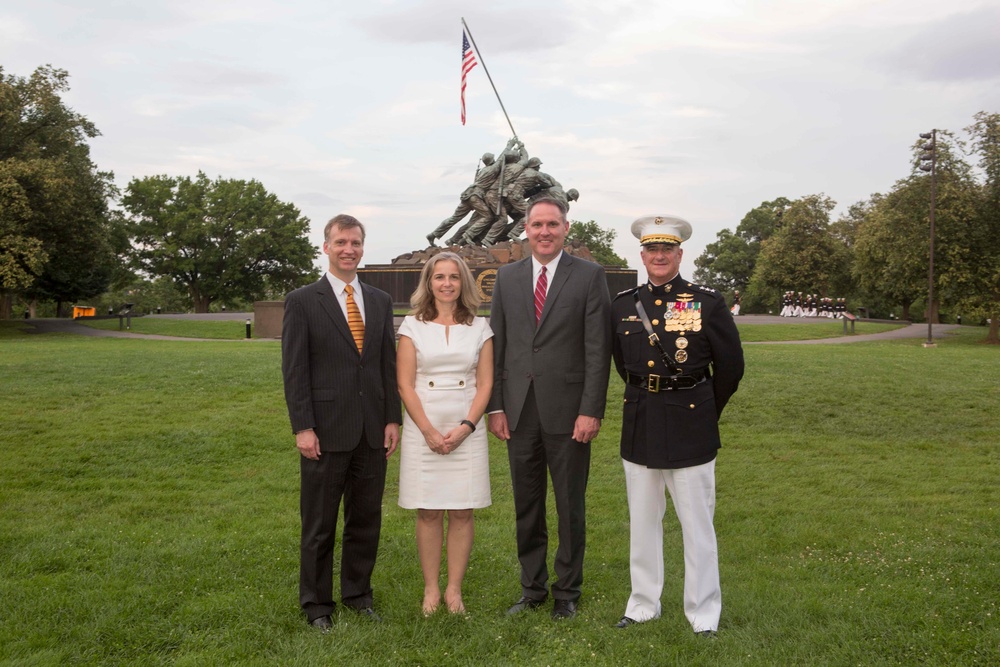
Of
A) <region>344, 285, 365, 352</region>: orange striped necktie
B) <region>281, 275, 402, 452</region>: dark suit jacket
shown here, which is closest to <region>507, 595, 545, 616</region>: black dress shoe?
<region>281, 275, 402, 452</region>: dark suit jacket

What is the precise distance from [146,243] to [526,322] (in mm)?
49785

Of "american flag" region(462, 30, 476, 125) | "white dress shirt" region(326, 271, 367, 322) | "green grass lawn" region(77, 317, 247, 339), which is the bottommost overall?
"green grass lawn" region(77, 317, 247, 339)

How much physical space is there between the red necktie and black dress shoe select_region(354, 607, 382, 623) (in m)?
1.75

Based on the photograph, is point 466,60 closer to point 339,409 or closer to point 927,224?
point 927,224

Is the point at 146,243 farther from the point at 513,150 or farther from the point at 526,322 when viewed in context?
the point at 526,322

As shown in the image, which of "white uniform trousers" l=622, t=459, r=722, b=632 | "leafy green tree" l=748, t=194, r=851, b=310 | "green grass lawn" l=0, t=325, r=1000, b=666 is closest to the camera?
"green grass lawn" l=0, t=325, r=1000, b=666

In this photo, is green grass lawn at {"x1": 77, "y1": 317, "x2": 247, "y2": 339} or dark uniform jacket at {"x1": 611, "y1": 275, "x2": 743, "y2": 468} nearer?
dark uniform jacket at {"x1": 611, "y1": 275, "x2": 743, "y2": 468}

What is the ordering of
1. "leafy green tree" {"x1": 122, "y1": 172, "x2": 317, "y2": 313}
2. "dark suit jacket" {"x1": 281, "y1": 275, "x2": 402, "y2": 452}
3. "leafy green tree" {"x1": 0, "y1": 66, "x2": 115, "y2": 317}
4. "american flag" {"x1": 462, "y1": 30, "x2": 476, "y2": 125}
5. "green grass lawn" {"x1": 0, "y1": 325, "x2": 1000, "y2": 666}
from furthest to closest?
"leafy green tree" {"x1": 122, "y1": 172, "x2": 317, "y2": 313}
"leafy green tree" {"x1": 0, "y1": 66, "x2": 115, "y2": 317}
"american flag" {"x1": 462, "y1": 30, "x2": 476, "y2": 125}
"dark suit jacket" {"x1": 281, "y1": 275, "x2": 402, "y2": 452}
"green grass lawn" {"x1": 0, "y1": 325, "x2": 1000, "y2": 666}

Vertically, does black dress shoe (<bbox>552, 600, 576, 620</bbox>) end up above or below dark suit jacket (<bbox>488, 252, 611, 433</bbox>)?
below

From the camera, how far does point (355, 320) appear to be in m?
4.30

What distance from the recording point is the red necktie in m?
4.37

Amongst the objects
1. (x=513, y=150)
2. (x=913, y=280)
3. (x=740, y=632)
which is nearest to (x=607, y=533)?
(x=740, y=632)

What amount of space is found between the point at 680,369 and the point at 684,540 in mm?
835

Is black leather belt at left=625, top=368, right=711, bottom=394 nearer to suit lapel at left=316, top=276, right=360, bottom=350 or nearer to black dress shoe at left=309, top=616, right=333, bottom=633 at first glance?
suit lapel at left=316, top=276, right=360, bottom=350
